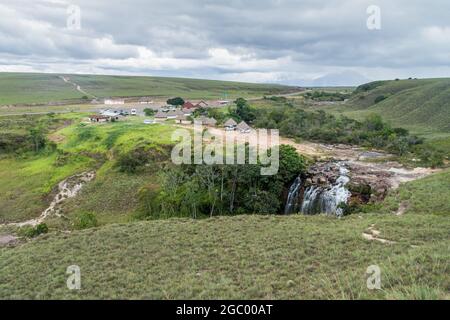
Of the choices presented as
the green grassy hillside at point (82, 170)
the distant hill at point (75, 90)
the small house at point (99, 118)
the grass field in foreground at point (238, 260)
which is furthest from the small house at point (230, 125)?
the distant hill at point (75, 90)

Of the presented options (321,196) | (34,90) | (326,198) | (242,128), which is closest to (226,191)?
(321,196)

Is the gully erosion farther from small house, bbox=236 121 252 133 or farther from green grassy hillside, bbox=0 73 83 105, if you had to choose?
green grassy hillside, bbox=0 73 83 105

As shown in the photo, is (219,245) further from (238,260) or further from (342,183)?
(342,183)

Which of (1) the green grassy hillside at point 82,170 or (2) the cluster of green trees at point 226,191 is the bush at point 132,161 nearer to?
(1) the green grassy hillside at point 82,170

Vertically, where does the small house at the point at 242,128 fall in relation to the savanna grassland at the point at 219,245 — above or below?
above

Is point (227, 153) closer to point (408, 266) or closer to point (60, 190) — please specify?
point (60, 190)
